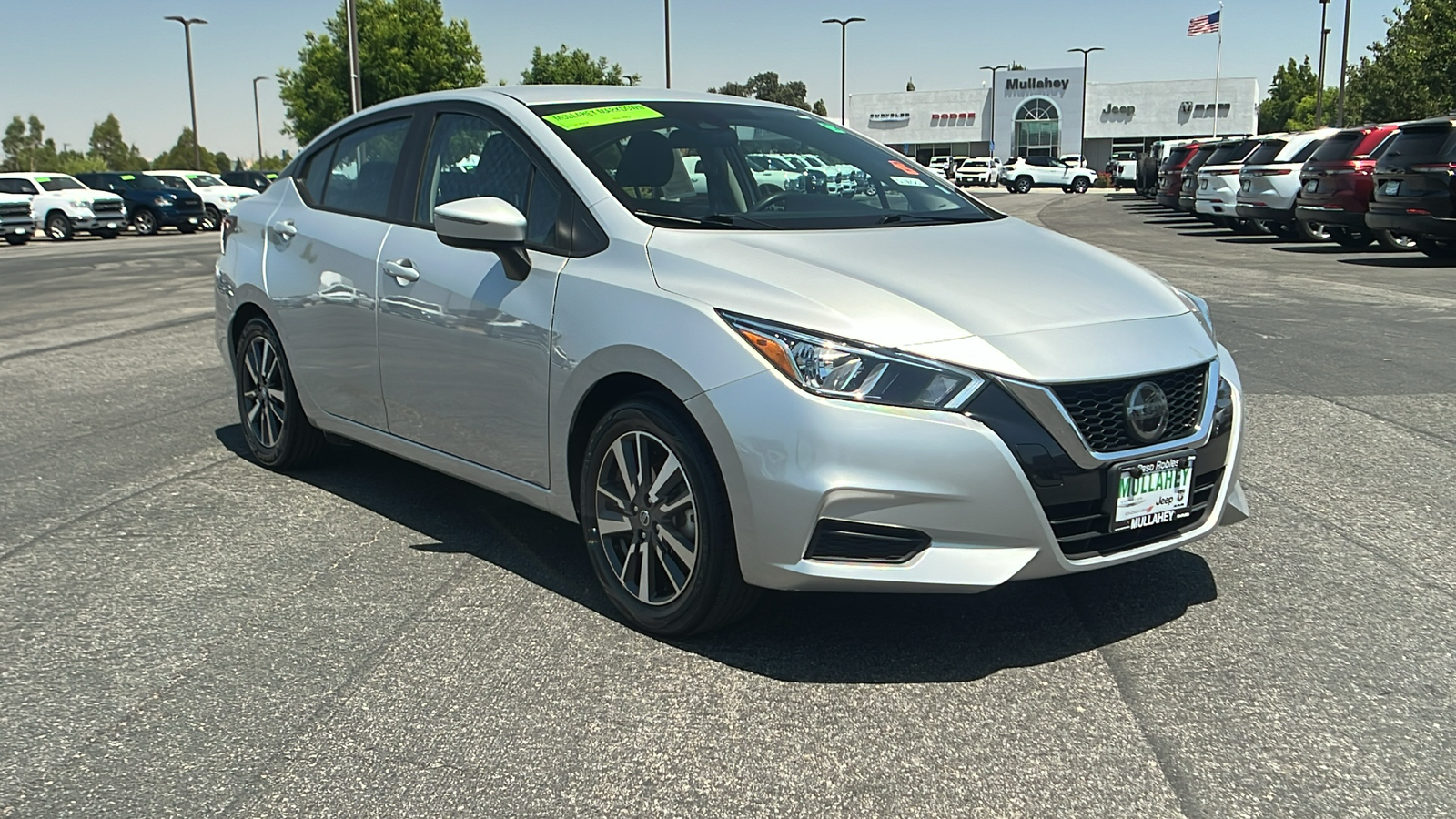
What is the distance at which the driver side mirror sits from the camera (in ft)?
13.7

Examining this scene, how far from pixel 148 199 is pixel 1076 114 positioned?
7139 cm

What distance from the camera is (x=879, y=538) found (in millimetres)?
3467

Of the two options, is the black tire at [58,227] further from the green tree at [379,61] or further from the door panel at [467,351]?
the door panel at [467,351]

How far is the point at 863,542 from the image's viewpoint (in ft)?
11.4

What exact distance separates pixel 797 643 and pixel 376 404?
84.1 inches

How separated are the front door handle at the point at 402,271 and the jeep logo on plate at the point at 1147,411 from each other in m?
2.57

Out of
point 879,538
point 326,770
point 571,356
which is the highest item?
point 571,356

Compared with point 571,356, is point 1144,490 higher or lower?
lower

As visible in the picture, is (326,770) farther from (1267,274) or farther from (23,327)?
(1267,274)

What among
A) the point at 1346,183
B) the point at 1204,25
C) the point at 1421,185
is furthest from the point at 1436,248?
the point at 1204,25

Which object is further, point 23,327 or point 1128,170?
point 1128,170

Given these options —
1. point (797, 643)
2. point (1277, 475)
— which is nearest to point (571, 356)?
point (797, 643)

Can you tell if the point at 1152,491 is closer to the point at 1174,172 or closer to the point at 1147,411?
the point at 1147,411

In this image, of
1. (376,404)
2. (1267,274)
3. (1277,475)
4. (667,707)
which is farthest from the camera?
(1267,274)
